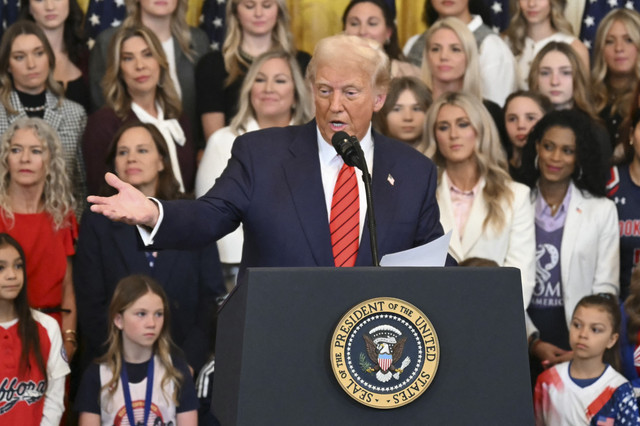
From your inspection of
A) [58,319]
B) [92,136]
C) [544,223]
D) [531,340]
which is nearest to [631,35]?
[544,223]

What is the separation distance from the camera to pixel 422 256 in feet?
7.95

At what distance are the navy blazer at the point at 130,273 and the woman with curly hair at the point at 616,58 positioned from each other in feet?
8.77

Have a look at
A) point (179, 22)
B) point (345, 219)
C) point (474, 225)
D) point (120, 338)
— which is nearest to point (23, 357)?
point (120, 338)

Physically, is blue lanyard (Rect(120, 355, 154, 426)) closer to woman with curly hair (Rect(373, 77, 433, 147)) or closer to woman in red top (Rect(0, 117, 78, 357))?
woman in red top (Rect(0, 117, 78, 357))

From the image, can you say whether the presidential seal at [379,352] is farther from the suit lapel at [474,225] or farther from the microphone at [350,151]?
the suit lapel at [474,225]

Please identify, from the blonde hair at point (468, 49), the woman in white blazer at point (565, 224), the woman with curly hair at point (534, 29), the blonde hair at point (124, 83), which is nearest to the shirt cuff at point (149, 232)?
the woman in white blazer at point (565, 224)

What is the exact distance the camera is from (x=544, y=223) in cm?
555

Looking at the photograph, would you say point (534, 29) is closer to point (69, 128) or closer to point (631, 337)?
point (631, 337)

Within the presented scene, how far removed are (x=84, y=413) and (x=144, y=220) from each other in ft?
7.77

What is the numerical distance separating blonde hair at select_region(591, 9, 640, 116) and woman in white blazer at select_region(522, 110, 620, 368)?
0.81 metres

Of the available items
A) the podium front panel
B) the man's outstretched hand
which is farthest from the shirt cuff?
the podium front panel

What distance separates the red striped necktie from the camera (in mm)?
2850

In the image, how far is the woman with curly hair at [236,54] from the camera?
6.06m

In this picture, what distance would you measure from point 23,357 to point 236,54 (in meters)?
2.30
